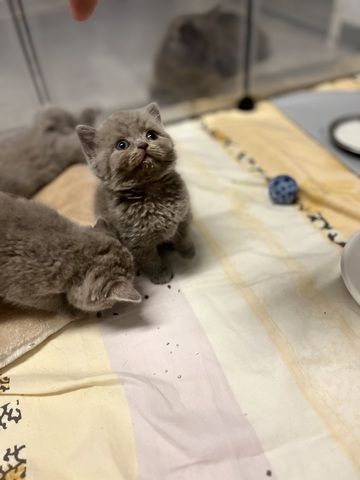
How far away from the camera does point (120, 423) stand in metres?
0.86

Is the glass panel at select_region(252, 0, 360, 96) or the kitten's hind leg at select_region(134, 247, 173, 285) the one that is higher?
the glass panel at select_region(252, 0, 360, 96)

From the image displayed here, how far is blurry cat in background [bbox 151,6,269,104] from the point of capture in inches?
71.7

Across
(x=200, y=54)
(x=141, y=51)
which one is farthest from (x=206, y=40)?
(x=141, y=51)

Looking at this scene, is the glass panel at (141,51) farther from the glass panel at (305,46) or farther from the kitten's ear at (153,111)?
the kitten's ear at (153,111)

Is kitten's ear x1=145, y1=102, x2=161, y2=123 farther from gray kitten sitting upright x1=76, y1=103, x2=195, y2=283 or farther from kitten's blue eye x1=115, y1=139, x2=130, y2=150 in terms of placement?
kitten's blue eye x1=115, y1=139, x2=130, y2=150

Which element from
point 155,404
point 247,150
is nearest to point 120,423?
point 155,404

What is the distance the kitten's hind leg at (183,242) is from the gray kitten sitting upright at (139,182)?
12 millimetres

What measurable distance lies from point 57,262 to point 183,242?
0.39m

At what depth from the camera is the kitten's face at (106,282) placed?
92 cm

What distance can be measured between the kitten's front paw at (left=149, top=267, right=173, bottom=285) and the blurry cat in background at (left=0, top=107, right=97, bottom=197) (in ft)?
1.98

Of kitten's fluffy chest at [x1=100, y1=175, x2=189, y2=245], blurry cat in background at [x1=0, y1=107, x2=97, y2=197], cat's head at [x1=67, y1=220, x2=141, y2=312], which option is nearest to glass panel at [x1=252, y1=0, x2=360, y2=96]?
blurry cat in background at [x1=0, y1=107, x2=97, y2=197]

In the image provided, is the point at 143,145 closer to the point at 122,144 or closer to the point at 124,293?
the point at 122,144

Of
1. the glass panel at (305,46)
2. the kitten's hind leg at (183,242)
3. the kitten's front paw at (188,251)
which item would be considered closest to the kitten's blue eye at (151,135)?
the kitten's hind leg at (183,242)

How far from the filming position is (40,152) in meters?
1.45
